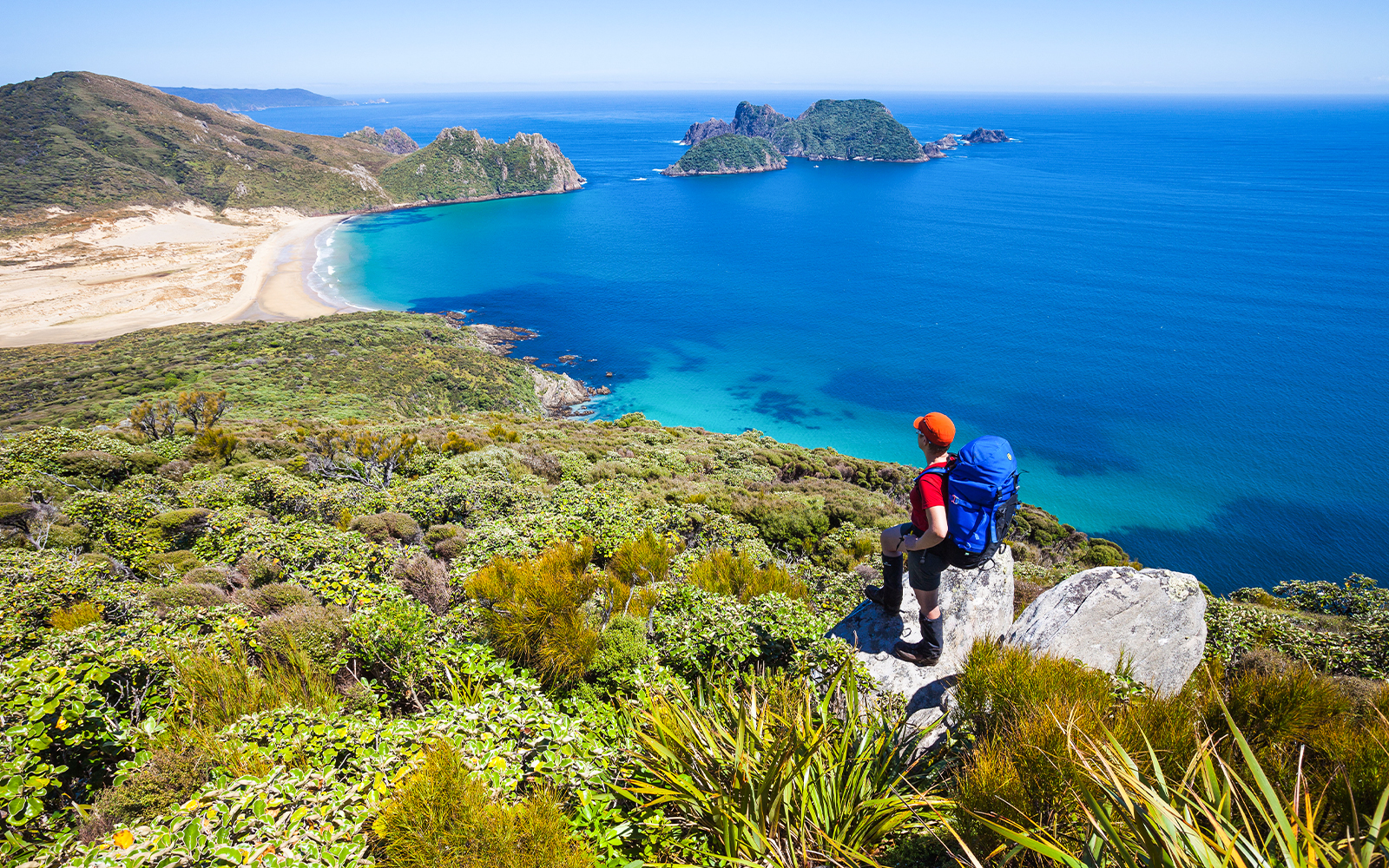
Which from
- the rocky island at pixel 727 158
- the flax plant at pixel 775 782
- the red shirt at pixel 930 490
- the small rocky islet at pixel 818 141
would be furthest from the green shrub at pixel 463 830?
the small rocky islet at pixel 818 141

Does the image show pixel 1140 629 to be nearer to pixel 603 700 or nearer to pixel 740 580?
pixel 740 580

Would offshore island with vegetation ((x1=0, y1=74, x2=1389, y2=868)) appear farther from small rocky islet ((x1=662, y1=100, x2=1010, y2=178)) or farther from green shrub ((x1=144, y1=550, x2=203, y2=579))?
small rocky islet ((x1=662, y1=100, x2=1010, y2=178))

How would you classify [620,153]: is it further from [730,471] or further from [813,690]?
Result: [813,690]

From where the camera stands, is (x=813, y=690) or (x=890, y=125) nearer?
(x=813, y=690)

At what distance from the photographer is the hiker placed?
14.0ft

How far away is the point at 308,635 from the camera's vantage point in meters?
4.80

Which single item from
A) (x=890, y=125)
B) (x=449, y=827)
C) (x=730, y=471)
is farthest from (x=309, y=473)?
(x=890, y=125)

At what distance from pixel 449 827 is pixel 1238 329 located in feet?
237

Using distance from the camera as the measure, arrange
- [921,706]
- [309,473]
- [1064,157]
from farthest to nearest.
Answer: [1064,157]
[309,473]
[921,706]

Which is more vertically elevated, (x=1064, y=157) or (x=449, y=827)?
(x=1064, y=157)

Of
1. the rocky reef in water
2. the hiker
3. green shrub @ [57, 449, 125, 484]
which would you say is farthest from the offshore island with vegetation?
the rocky reef in water

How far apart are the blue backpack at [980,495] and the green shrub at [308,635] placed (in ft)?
16.5

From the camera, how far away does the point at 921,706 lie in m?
4.54

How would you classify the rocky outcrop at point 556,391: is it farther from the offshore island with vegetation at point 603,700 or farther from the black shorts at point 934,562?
the black shorts at point 934,562
